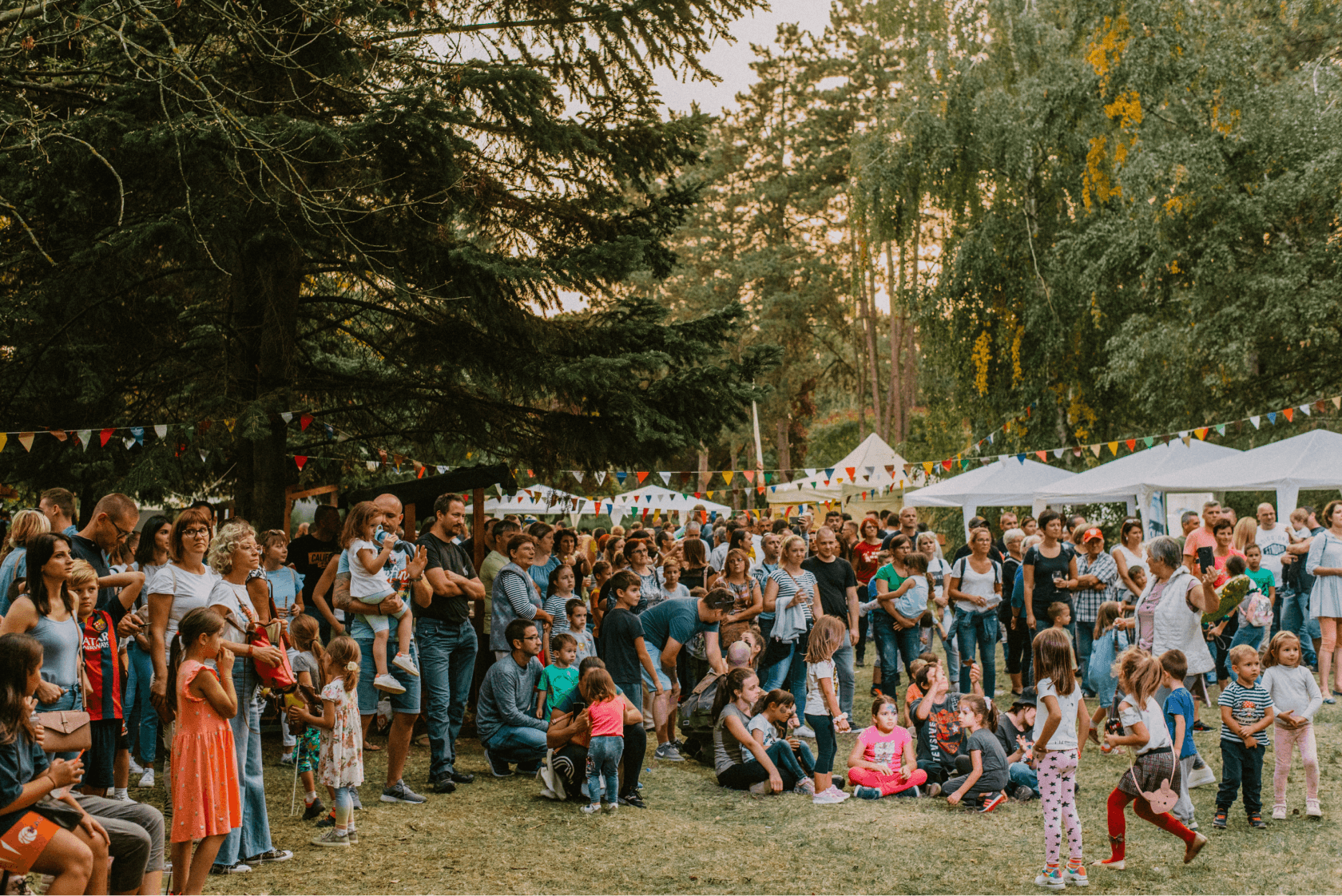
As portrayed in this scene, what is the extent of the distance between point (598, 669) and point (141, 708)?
9.42ft

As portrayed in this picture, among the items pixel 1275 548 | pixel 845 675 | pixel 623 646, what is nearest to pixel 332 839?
pixel 623 646

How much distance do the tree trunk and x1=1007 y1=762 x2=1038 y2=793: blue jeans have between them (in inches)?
257

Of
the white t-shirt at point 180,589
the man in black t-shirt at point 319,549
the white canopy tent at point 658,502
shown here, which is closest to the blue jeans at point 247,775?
the white t-shirt at point 180,589

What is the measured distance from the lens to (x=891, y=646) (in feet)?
29.4

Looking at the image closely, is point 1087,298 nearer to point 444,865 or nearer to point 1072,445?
point 1072,445

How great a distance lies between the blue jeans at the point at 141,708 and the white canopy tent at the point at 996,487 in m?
12.3

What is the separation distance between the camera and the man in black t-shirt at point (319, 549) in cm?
809

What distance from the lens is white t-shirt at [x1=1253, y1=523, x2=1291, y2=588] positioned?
985 centimetres

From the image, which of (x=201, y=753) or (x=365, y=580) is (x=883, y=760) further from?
(x=201, y=753)

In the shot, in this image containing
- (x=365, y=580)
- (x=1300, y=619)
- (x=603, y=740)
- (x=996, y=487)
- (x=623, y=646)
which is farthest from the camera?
(x=996, y=487)

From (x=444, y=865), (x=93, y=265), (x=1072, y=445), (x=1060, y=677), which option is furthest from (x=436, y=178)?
(x=1072, y=445)

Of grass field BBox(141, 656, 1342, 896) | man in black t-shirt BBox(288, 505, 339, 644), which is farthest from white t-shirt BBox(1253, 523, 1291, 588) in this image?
man in black t-shirt BBox(288, 505, 339, 644)

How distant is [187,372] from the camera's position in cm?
1014

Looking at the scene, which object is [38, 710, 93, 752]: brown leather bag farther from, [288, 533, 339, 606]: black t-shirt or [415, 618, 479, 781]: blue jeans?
[288, 533, 339, 606]: black t-shirt
